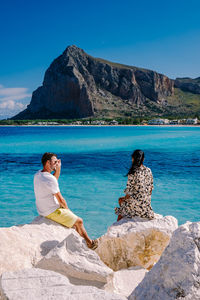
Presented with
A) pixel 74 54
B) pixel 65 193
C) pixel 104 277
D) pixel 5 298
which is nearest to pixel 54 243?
pixel 104 277

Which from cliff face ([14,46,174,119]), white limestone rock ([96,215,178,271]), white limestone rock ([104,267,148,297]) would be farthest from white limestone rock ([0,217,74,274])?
cliff face ([14,46,174,119])

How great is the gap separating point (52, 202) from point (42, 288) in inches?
92.3

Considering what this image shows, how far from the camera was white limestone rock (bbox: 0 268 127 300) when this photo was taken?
8.02 feet

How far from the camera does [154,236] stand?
4.46 metres

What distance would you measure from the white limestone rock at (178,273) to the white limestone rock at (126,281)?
1.98 ft

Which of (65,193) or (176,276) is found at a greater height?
(176,276)

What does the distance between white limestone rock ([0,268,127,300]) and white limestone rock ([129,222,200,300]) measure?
393 millimetres

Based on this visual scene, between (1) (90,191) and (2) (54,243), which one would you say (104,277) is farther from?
(1) (90,191)

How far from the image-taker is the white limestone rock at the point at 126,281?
11.0 feet

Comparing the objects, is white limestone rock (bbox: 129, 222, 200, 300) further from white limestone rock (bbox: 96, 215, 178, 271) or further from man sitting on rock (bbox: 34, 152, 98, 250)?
man sitting on rock (bbox: 34, 152, 98, 250)

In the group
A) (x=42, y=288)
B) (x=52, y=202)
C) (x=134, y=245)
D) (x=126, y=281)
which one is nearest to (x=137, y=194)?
(x=134, y=245)

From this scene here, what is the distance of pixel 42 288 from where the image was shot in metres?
2.56

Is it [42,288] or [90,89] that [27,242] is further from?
[90,89]

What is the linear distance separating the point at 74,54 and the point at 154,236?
185 meters
